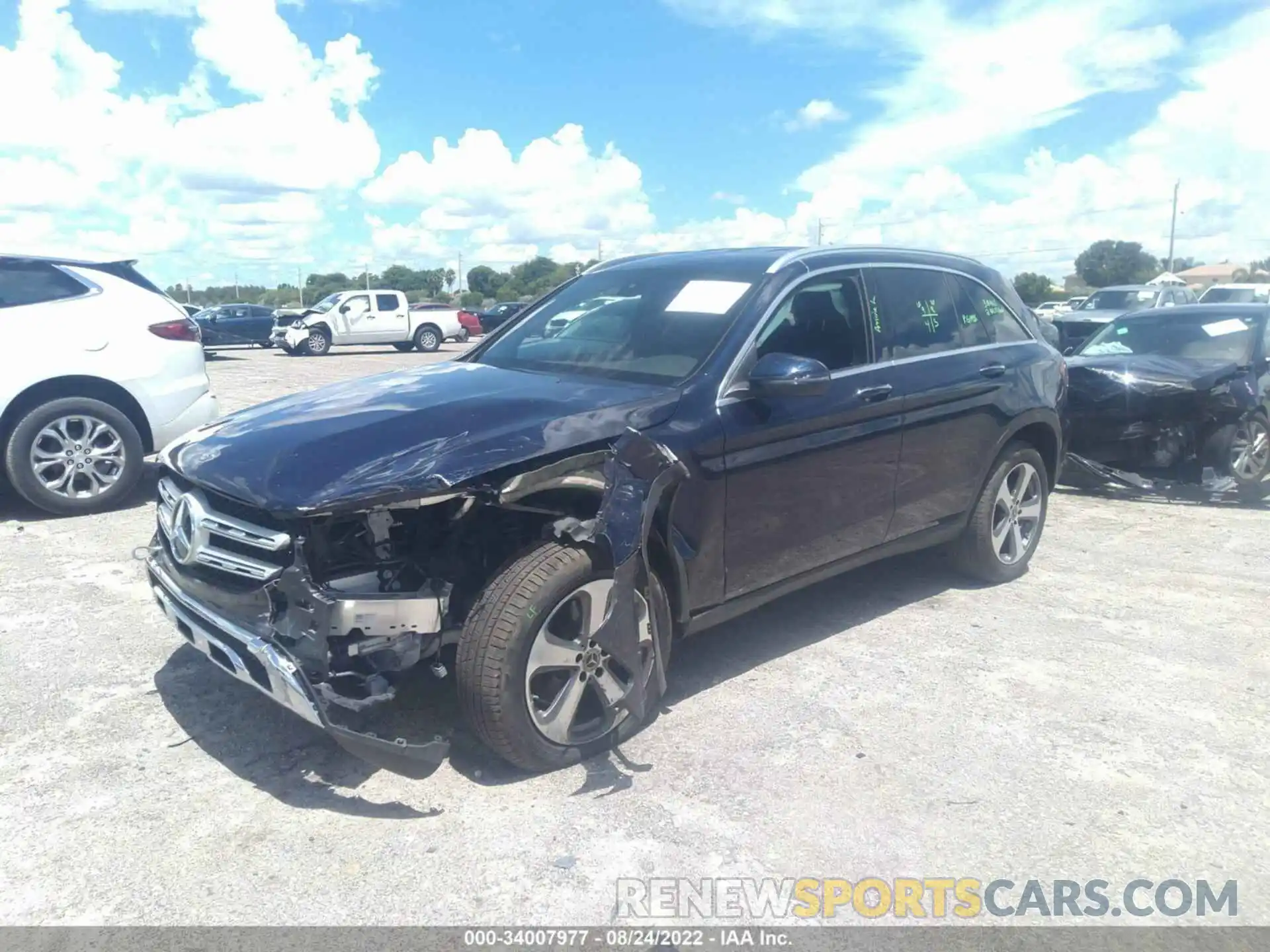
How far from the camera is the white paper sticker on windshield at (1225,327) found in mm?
8297

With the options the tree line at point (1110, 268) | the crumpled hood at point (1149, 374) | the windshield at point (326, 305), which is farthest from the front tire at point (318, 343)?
the tree line at point (1110, 268)

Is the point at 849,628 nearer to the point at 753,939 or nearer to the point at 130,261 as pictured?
the point at 753,939

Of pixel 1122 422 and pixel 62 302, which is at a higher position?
pixel 62 302

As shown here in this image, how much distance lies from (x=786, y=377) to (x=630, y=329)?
0.85m

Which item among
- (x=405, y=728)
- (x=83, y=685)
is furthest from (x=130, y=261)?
(x=405, y=728)

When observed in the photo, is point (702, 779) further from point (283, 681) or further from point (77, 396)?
point (77, 396)

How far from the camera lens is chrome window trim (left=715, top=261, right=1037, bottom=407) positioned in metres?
3.83

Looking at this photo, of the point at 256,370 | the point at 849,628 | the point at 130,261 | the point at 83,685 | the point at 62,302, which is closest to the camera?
the point at 83,685

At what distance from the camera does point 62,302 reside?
6605 millimetres

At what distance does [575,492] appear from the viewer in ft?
11.0

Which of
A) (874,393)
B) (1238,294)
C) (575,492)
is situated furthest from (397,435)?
(1238,294)

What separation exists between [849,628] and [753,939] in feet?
7.72

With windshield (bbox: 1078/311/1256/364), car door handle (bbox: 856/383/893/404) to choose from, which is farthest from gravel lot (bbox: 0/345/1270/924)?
windshield (bbox: 1078/311/1256/364)

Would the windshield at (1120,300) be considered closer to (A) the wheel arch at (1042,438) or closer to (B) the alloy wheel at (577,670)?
(A) the wheel arch at (1042,438)
